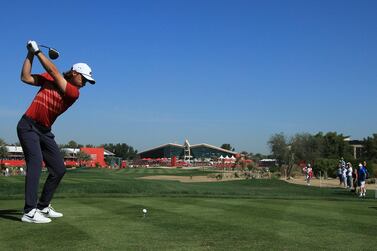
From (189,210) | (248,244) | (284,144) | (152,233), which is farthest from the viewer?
(284,144)

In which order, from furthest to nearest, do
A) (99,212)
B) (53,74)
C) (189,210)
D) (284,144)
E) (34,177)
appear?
(284,144)
(189,210)
(99,212)
(34,177)
(53,74)

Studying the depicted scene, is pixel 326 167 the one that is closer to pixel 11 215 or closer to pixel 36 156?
pixel 11 215

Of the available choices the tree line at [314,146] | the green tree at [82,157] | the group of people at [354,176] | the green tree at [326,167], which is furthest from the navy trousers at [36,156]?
the green tree at [82,157]

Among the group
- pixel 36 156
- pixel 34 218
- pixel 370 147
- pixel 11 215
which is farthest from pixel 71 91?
pixel 370 147

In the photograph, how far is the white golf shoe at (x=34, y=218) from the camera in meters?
6.96

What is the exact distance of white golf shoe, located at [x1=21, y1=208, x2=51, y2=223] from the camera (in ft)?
22.8

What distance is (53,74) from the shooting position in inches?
271

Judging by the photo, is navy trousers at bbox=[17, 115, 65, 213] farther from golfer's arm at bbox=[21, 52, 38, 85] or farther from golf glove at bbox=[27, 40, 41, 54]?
golf glove at bbox=[27, 40, 41, 54]

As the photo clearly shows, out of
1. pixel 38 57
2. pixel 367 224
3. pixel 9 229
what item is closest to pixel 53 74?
pixel 38 57

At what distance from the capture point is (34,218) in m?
6.98

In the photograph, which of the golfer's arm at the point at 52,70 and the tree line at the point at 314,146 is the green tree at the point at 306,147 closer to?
the tree line at the point at 314,146

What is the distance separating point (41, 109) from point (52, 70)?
688mm

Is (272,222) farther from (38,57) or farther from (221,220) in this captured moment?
(38,57)

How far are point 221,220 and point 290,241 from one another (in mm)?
1981
